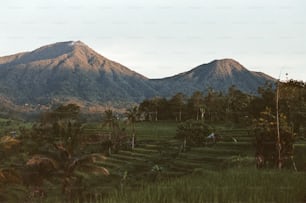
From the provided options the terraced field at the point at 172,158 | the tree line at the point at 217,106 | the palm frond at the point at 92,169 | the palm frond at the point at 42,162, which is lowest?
the terraced field at the point at 172,158

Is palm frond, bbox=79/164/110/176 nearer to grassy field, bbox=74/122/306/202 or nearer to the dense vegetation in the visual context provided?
the dense vegetation

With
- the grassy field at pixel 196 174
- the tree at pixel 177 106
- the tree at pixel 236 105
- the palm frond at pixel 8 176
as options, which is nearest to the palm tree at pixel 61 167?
the grassy field at pixel 196 174

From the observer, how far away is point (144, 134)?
78.6 metres

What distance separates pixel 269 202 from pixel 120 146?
184 feet

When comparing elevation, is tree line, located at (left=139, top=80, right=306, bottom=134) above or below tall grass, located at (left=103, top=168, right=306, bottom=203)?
above

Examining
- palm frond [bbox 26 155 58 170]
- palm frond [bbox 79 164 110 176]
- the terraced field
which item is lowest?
the terraced field

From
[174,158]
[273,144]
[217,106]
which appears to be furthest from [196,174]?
[217,106]

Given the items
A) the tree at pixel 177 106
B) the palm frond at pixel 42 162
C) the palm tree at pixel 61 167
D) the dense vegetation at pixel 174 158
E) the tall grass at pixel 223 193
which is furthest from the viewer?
the tree at pixel 177 106

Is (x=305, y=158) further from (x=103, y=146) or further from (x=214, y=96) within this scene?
(x=214, y=96)

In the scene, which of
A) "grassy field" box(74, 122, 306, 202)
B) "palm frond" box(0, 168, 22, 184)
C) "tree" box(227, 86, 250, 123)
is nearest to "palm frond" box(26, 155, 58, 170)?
"palm frond" box(0, 168, 22, 184)

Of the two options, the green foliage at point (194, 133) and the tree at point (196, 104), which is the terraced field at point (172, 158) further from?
the tree at point (196, 104)

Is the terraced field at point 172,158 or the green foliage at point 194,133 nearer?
the terraced field at point 172,158

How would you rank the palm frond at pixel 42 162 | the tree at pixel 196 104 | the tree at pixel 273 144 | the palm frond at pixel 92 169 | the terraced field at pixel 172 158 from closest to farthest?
the palm frond at pixel 42 162, the palm frond at pixel 92 169, the tree at pixel 273 144, the terraced field at pixel 172 158, the tree at pixel 196 104

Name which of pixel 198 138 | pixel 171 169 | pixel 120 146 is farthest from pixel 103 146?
pixel 171 169
